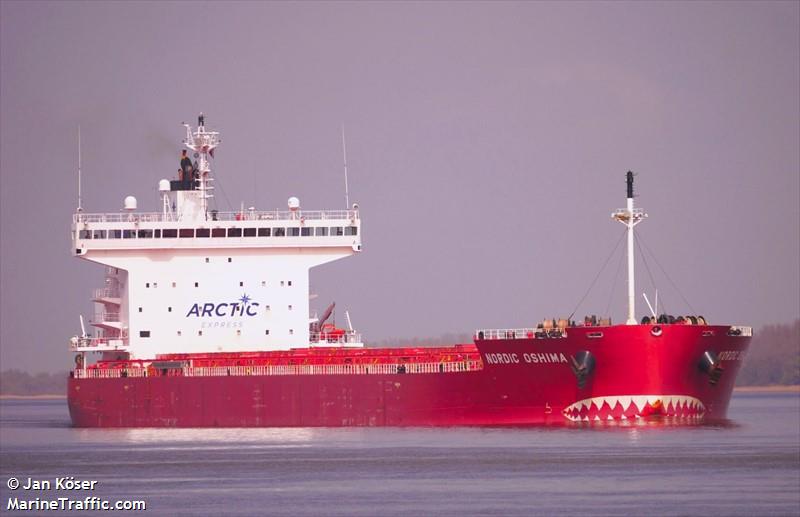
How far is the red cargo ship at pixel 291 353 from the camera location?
154ft

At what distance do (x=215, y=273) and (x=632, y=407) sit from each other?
15.6m

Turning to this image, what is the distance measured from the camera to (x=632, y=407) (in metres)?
46.7

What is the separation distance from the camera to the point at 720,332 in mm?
47031

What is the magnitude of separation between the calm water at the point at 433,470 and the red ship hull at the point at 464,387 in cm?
83

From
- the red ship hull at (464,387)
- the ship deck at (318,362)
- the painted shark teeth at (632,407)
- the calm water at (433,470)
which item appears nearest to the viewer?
the calm water at (433,470)

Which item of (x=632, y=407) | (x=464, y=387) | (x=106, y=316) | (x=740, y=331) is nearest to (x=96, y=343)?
(x=106, y=316)

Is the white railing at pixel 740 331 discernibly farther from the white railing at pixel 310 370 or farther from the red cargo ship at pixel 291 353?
the white railing at pixel 310 370

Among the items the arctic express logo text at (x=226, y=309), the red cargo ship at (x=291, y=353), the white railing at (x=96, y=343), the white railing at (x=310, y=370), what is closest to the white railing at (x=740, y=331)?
the red cargo ship at (x=291, y=353)

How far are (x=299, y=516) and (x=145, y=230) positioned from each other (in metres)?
24.4

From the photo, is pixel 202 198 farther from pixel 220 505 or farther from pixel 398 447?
pixel 220 505

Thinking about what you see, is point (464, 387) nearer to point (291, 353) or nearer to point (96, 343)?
point (291, 353)

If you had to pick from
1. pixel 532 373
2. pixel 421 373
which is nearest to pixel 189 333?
pixel 421 373

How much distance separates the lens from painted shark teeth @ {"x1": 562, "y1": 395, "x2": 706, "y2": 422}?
46.6 m

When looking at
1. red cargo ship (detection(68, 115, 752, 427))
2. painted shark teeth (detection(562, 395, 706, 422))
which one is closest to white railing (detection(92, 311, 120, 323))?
red cargo ship (detection(68, 115, 752, 427))
